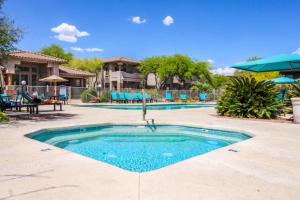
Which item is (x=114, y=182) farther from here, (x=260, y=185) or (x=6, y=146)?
(x=6, y=146)

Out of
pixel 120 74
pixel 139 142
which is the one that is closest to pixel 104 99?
pixel 120 74

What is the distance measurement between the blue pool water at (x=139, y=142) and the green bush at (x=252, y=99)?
334cm

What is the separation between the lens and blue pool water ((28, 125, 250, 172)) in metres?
5.42

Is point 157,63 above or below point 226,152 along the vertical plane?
above

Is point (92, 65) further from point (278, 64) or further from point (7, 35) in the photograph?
point (278, 64)

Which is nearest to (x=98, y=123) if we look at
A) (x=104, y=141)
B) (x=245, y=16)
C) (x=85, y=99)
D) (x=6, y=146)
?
(x=104, y=141)

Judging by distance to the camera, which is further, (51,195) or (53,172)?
(53,172)

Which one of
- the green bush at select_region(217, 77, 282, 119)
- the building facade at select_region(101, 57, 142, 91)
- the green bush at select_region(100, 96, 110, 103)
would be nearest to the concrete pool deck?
the green bush at select_region(217, 77, 282, 119)

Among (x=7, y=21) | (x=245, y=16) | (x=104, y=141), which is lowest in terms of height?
(x=104, y=141)

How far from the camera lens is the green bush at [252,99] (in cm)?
978

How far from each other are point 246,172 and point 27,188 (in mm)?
2757

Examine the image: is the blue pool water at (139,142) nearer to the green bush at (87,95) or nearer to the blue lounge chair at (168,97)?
the green bush at (87,95)

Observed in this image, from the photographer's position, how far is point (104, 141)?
714cm

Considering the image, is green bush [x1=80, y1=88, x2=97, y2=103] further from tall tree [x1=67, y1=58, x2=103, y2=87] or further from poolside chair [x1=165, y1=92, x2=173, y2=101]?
tall tree [x1=67, y1=58, x2=103, y2=87]
